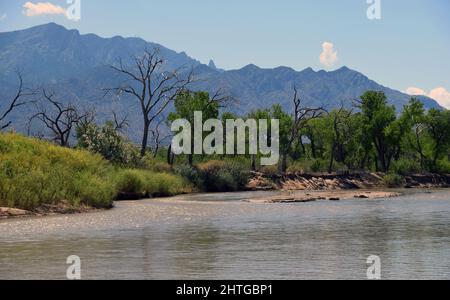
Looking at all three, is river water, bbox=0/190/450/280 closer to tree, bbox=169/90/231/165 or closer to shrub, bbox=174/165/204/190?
shrub, bbox=174/165/204/190

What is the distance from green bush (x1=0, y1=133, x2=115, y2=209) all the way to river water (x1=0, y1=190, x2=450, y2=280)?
Answer: 2468 mm

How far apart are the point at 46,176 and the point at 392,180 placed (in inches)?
2147

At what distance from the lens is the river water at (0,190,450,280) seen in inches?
595

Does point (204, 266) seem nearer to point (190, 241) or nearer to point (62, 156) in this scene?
point (190, 241)

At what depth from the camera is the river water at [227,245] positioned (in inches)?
595

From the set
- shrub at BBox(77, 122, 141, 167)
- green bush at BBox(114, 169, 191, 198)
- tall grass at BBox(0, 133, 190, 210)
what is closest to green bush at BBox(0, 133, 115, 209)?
tall grass at BBox(0, 133, 190, 210)

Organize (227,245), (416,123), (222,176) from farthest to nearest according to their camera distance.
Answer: (416,123)
(222,176)
(227,245)

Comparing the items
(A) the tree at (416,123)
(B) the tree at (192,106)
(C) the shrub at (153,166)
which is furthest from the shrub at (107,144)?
(A) the tree at (416,123)

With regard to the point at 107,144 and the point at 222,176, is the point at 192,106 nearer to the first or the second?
the point at 222,176

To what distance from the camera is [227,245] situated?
65.8ft

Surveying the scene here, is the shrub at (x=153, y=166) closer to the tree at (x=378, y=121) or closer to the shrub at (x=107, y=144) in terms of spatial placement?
the shrub at (x=107, y=144)

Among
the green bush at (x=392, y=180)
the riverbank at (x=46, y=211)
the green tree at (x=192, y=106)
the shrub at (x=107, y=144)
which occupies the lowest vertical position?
the green bush at (x=392, y=180)

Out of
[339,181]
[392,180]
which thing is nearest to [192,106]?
[339,181]

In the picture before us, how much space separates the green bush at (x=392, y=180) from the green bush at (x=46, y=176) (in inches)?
1827
